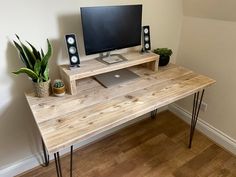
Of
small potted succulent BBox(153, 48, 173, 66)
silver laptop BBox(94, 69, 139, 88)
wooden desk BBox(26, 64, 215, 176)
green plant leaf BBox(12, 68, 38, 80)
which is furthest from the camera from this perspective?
small potted succulent BBox(153, 48, 173, 66)

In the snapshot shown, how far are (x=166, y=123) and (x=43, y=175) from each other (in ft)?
4.62

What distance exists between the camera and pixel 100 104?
52.7 inches

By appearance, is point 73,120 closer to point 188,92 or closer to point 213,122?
point 188,92

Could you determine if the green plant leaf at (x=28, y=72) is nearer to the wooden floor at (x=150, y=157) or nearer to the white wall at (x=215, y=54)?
the wooden floor at (x=150, y=157)

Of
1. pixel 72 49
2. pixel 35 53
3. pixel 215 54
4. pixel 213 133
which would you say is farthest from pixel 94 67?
pixel 213 133

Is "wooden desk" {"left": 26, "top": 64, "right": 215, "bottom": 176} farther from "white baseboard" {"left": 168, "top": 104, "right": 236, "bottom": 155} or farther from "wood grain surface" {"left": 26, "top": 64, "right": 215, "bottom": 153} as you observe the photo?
"white baseboard" {"left": 168, "top": 104, "right": 236, "bottom": 155}

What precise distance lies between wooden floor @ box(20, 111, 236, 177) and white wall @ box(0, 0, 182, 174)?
11.7 inches

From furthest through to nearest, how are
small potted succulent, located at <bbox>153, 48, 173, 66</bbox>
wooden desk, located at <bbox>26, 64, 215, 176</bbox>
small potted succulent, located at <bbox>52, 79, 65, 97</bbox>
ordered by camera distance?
small potted succulent, located at <bbox>153, 48, 173, 66</bbox> < small potted succulent, located at <bbox>52, 79, 65, 97</bbox> < wooden desk, located at <bbox>26, 64, 215, 176</bbox>

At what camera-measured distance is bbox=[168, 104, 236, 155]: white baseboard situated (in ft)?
6.37

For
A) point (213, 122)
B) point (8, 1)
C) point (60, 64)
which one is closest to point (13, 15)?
point (8, 1)

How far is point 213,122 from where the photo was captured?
2.08m

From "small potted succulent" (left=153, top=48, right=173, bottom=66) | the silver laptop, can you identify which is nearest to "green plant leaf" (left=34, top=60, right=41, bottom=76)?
the silver laptop

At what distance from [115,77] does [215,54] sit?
3.33 ft

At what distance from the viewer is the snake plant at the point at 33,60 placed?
4.25 feet
